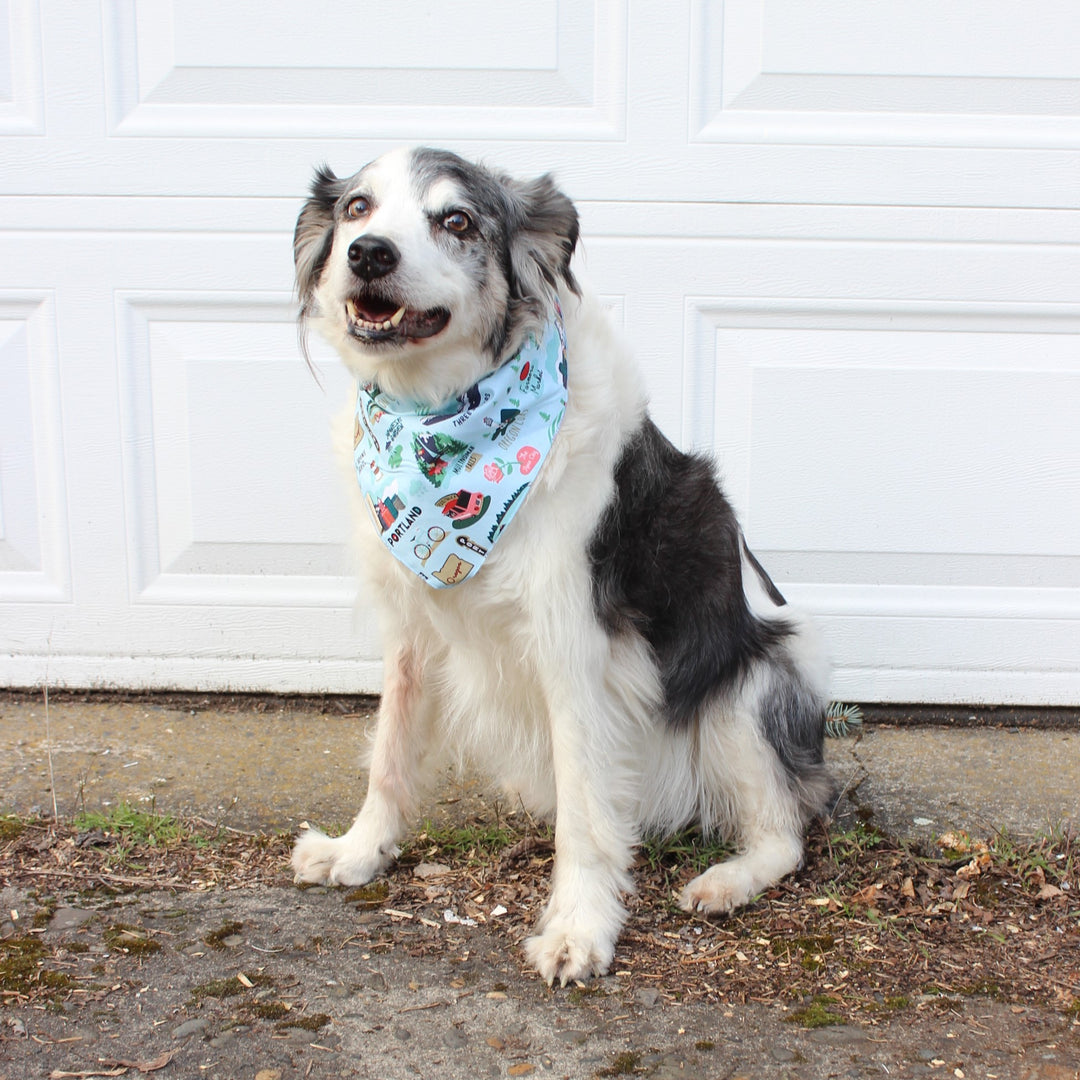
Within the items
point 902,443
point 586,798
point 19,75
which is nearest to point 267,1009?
point 586,798

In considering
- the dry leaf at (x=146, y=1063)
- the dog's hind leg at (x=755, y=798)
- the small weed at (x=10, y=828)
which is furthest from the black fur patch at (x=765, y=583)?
the small weed at (x=10, y=828)

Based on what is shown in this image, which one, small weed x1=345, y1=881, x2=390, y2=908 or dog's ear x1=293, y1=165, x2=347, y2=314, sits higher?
dog's ear x1=293, y1=165, x2=347, y2=314

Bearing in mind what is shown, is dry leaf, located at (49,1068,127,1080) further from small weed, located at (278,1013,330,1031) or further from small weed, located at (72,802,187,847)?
small weed, located at (72,802,187,847)

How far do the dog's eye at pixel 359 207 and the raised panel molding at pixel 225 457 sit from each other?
135cm

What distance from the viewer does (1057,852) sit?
2.84 meters

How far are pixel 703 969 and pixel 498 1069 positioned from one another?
0.58 meters

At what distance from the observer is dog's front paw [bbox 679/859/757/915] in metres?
2.56

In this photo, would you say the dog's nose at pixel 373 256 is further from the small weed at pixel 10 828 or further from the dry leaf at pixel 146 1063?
the small weed at pixel 10 828

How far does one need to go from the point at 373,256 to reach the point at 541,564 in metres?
0.78

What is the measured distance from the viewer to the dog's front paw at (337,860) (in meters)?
2.68

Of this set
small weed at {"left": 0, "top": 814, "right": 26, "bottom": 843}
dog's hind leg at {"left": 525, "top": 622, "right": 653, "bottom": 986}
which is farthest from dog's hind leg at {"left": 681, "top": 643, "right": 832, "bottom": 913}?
small weed at {"left": 0, "top": 814, "right": 26, "bottom": 843}

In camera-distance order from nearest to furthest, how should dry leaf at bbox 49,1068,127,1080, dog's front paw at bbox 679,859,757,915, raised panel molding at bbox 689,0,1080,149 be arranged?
dry leaf at bbox 49,1068,127,1080 < dog's front paw at bbox 679,859,757,915 < raised panel molding at bbox 689,0,1080,149

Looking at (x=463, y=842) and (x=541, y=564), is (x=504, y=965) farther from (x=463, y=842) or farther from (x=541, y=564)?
(x=541, y=564)

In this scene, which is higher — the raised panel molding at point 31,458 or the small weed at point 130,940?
the raised panel molding at point 31,458
